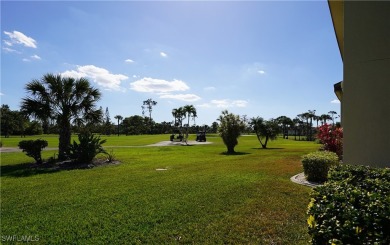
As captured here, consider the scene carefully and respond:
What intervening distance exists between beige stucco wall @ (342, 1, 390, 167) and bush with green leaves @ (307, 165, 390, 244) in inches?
91.7

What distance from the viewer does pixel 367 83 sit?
16.3 ft

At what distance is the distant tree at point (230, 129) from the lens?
→ 24.5 meters

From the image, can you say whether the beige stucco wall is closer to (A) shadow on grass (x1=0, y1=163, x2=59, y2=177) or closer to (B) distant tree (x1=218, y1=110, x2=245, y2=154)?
(A) shadow on grass (x1=0, y1=163, x2=59, y2=177)

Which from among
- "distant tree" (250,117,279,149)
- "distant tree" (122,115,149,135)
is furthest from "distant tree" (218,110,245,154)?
"distant tree" (122,115,149,135)

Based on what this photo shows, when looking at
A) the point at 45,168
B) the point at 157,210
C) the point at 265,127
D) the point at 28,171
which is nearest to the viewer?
the point at 157,210

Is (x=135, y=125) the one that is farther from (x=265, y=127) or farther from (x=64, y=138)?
(x=64, y=138)

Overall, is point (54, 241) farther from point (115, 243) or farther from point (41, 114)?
point (41, 114)

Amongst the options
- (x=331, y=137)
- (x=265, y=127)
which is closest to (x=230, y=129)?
(x=265, y=127)

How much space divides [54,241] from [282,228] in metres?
4.02

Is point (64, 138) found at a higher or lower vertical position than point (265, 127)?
lower

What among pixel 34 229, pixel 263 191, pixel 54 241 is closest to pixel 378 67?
pixel 263 191

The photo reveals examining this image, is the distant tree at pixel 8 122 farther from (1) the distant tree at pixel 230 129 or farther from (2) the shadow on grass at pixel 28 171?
(2) the shadow on grass at pixel 28 171

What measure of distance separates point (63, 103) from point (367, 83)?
15.3 m

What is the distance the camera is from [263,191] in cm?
766
